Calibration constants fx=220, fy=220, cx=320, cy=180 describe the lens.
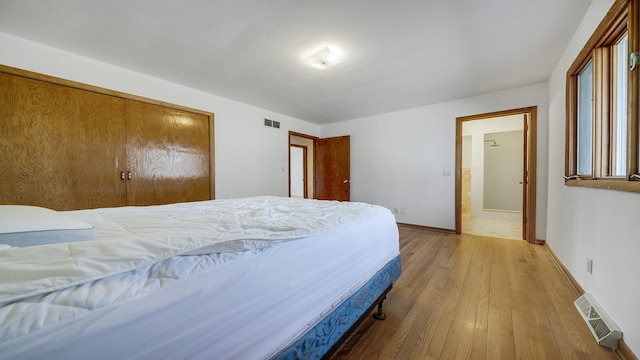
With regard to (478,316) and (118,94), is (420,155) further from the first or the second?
(118,94)

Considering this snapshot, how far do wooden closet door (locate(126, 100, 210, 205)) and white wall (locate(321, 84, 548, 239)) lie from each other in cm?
303

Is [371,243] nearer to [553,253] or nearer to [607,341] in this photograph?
[607,341]

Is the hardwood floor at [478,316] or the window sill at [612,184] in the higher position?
the window sill at [612,184]

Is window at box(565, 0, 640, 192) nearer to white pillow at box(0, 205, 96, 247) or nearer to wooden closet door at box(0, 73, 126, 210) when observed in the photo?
white pillow at box(0, 205, 96, 247)

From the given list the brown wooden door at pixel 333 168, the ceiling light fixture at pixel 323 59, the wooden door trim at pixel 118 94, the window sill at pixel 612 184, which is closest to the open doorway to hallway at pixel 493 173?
the brown wooden door at pixel 333 168

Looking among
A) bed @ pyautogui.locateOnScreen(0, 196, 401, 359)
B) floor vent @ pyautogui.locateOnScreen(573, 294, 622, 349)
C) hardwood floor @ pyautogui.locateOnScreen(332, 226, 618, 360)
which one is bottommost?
hardwood floor @ pyautogui.locateOnScreen(332, 226, 618, 360)

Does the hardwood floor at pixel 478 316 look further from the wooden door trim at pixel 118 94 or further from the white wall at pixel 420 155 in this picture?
the wooden door trim at pixel 118 94

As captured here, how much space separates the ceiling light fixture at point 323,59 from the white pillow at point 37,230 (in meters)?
2.22

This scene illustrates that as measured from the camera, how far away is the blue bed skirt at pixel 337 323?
0.87 metres

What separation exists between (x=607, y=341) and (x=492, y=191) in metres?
4.80

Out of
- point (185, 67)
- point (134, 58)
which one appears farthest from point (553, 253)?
point (134, 58)

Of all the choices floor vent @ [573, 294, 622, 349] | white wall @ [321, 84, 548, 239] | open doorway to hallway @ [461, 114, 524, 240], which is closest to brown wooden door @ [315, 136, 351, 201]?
white wall @ [321, 84, 548, 239]

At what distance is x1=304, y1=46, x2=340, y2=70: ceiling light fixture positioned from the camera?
222 centimetres

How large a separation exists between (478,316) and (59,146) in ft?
13.2
